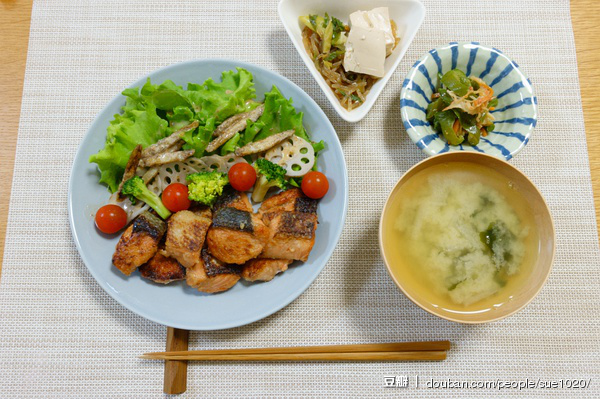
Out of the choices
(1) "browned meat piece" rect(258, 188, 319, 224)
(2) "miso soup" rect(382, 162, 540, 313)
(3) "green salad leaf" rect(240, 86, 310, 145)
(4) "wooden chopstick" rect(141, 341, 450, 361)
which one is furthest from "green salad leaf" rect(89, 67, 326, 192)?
(4) "wooden chopstick" rect(141, 341, 450, 361)

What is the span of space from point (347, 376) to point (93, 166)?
1669mm

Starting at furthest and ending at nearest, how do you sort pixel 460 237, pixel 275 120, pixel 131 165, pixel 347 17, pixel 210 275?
pixel 347 17 → pixel 275 120 → pixel 131 165 → pixel 210 275 → pixel 460 237

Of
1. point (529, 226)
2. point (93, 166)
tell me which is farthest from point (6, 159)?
point (529, 226)

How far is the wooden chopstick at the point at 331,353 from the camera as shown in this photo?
221 cm

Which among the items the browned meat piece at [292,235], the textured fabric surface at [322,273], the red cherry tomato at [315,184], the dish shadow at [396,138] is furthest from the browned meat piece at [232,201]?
the dish shadow at [396,138]

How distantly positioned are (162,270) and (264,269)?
50 cm

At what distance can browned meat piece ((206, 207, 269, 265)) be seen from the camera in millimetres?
2064

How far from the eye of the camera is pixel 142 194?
217 centimetres

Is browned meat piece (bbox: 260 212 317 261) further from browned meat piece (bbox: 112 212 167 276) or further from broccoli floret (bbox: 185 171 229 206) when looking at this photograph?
browned meat piece (bbox: 112 212 167 276)

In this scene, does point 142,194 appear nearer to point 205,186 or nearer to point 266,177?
point 205,186

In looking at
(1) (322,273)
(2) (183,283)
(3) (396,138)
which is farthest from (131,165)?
(3) (396,138)

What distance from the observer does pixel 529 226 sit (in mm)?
1992

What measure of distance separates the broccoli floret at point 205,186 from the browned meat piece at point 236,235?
0.10 m

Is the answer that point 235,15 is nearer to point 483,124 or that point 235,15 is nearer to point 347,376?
point 483,124
